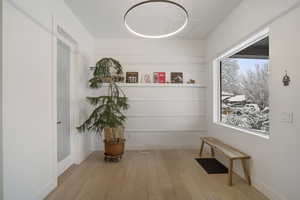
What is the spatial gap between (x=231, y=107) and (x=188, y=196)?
197cm

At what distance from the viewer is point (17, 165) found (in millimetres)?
1668

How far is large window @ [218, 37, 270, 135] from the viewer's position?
2430 mm

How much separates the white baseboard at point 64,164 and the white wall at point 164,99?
1.48 m

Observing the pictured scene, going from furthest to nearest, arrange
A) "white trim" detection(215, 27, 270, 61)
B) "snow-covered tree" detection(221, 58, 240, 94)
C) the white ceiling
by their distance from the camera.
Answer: "snow-covered tree" detection(221, 58, 240, 94) → the white ceiling → "white trim" detection(215, 27, 270, 61)

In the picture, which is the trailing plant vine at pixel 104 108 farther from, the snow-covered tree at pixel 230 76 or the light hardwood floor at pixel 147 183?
the snow-covered tree at pixel 230 76

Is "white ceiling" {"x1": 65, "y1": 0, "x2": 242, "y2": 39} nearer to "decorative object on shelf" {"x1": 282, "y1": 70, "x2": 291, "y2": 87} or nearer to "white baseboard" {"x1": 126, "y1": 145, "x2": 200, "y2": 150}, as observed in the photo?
"decorative object on shelf" {"x1": 282, "y1": 70, "x2": 291, "y2": 87}

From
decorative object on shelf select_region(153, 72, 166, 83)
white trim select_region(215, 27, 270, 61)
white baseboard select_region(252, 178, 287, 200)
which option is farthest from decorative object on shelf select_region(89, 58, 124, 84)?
white baseboard select_region(252, 178, 287, 200)

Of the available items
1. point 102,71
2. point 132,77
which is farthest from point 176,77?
point 102,71

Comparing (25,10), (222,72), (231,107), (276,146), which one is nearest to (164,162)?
(231,107)

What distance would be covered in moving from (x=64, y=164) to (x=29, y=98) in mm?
1560

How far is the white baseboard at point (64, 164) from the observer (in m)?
2.75

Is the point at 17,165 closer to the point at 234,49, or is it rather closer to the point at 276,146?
the point at 276,146

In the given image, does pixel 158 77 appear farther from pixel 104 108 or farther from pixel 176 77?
pixel 104 108

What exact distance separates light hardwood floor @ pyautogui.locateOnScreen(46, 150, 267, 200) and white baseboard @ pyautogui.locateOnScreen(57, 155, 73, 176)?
0.11 metres
